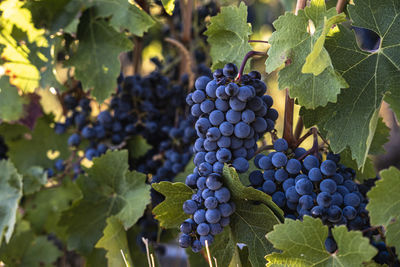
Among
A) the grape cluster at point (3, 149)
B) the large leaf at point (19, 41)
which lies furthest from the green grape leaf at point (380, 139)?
the grape cluster at point (3, 149)

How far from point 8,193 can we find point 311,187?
779mm

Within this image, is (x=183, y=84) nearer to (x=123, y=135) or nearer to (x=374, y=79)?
(x=123, y=135)

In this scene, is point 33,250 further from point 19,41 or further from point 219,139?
point 219,139

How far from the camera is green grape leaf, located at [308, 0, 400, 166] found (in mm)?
751

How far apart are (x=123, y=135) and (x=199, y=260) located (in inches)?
15.6

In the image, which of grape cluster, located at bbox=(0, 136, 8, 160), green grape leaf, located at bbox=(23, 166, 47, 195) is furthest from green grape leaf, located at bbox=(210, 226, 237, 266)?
grape cluster, located at bbox=(0, 136, 8, 160)

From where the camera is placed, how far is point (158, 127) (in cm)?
122

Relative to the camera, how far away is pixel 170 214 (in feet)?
2.62

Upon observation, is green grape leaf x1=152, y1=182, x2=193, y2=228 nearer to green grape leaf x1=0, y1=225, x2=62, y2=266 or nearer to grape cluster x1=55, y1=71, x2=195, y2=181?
grape cluster x1=55, y1=71, x2=195, y2=181

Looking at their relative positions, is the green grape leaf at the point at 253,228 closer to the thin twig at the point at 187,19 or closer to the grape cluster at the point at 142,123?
the grape cluster at the point at 142,123

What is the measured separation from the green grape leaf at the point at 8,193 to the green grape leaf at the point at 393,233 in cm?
80

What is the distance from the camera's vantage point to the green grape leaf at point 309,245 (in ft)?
2.15

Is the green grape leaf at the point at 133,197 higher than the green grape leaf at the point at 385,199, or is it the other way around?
the green grape leaf at the point at 385,199

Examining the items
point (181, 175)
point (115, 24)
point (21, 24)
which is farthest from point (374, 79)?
point (21, 24)
